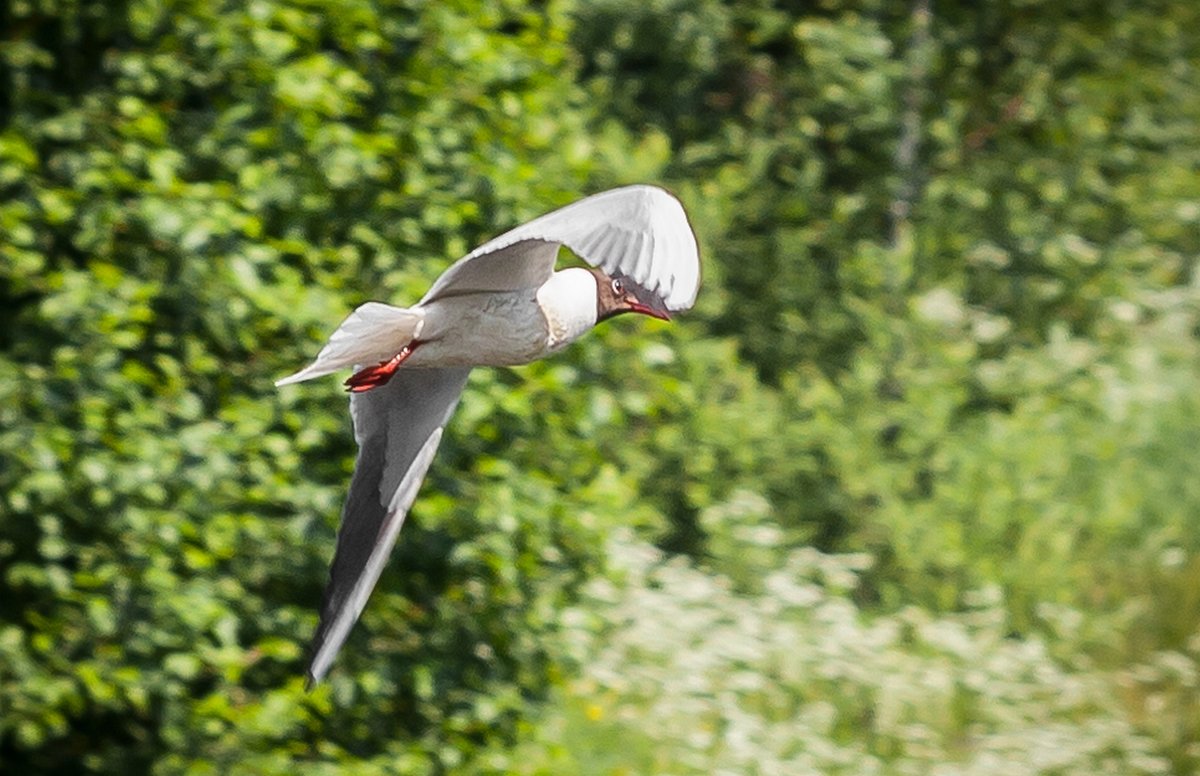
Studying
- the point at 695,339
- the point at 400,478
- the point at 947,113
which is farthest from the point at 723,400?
the point at 400,478

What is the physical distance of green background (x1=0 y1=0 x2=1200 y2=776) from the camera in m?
4.48

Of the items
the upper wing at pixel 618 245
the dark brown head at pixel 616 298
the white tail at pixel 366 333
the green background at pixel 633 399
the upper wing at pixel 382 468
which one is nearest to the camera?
the upper wing at pixel 618 245

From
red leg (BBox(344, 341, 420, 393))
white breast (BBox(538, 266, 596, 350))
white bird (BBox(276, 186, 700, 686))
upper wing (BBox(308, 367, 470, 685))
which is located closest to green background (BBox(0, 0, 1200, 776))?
upper wing (BBox(308, 367, 470, 685))

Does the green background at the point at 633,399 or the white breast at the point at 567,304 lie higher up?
the white breast at the point at 567,304

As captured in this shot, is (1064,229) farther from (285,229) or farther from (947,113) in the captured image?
(285,229)

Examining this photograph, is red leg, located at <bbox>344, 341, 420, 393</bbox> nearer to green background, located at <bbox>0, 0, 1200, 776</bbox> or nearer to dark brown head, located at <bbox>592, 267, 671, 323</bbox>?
dark brown head, located at <bbox>592, 267, 671, 323</bbox>

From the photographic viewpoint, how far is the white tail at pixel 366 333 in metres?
2.88

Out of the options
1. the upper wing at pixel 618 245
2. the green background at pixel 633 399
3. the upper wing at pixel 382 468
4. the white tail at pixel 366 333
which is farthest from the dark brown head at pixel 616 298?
the green background at pixel 633 399

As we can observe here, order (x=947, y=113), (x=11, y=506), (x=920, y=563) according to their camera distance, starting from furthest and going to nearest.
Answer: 1. (x=947, y=113)
2. (x=920, y=563)
3. (x=11, y=506)

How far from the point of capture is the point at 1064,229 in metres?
7.86

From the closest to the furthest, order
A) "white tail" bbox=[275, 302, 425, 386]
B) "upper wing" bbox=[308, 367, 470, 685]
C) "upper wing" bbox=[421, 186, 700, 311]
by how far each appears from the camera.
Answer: "upper wing" bbox=[421, 186, 700, 311] → "white tail" bbox=[275, 302, 425, 386] → "upper wing" bbox=[308, 367, 470, 685]

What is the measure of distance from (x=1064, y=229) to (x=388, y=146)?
401 centimetres

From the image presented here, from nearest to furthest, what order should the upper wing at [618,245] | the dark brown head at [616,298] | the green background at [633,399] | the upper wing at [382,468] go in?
1. the upper wing at [618,245]
2. the dark brown head at [616,298]
3. the upper wing at [382,468]
4. the green background at [633,399]

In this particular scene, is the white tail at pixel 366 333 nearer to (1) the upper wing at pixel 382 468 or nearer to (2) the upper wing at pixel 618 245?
(2) the upper wing at pixel 618 245
